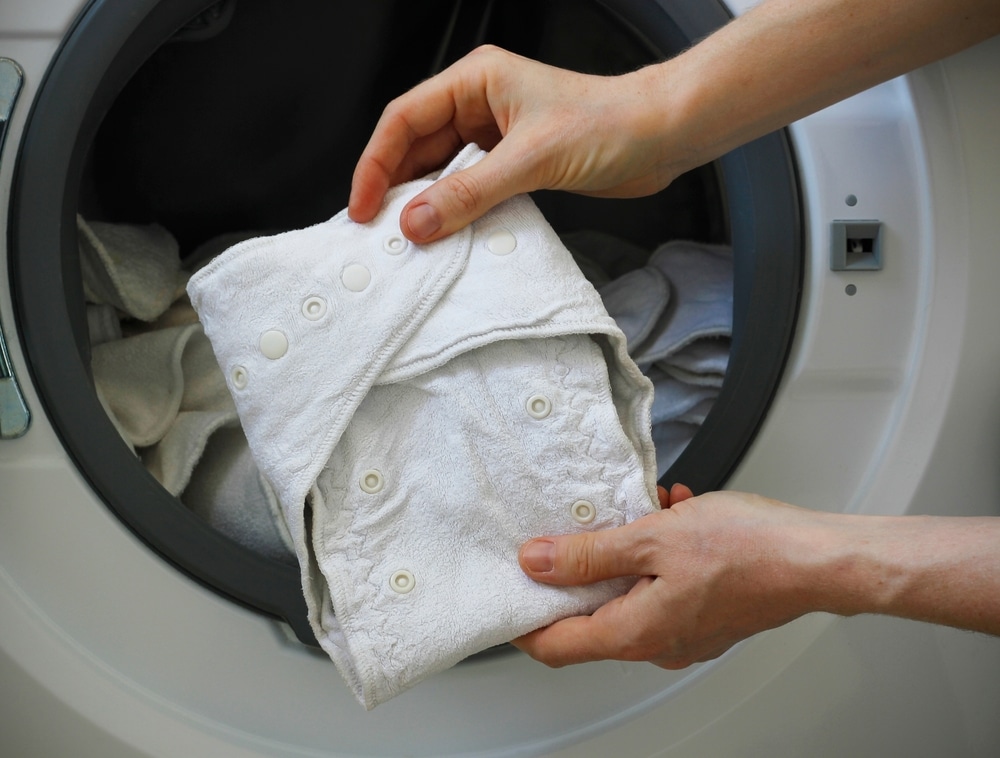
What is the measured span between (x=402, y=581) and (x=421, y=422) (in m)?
0.10

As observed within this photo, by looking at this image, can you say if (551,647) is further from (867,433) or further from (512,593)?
(867,433)

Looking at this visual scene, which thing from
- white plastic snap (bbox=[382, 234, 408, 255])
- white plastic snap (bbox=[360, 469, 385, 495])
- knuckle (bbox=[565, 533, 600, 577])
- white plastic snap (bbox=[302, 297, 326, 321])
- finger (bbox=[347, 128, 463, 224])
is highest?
finger (bbox=[347, 128, 463, 224])

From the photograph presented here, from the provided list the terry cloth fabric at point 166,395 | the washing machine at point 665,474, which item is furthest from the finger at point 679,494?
the terry cloth fabric at point 166,395

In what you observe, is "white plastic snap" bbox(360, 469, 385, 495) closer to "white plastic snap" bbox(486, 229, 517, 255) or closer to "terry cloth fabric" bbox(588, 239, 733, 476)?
"white plastic snap" bbox(486, 229, 517, 255)

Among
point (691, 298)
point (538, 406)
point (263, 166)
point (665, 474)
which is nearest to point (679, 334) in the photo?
point (691, 298)

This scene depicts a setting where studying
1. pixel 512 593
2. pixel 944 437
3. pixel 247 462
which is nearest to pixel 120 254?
pixel 247 462

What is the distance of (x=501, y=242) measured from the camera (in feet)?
1.79

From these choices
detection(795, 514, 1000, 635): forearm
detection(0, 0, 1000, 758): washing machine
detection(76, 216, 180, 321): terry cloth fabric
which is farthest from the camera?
detection(76, 216, 180, 321): terry cloth fabric

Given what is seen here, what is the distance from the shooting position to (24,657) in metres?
0.58

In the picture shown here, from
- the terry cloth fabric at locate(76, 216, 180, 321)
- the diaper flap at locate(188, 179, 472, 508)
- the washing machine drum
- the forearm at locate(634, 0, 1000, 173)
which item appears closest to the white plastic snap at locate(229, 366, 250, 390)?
the diaper flap at locate(188, 179, 472, 508)

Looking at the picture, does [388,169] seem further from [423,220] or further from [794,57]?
[794,57]

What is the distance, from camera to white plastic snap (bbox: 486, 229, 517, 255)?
0.54 meters

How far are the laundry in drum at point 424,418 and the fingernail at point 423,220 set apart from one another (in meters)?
0.01

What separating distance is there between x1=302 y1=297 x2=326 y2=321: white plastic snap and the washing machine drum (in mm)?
174
